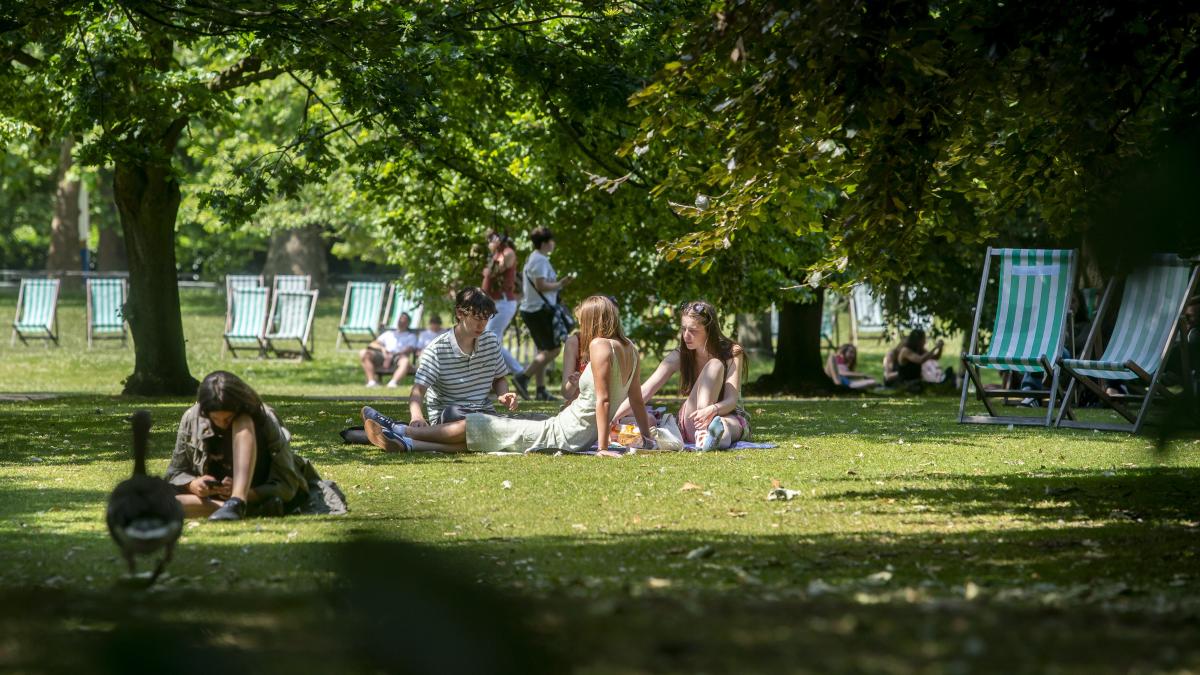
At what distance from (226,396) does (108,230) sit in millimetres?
43402

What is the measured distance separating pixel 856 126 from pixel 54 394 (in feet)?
47.6

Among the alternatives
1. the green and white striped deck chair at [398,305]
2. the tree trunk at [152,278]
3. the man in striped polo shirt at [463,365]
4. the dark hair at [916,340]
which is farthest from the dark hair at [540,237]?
the green and white striped deck chair at [398,305]

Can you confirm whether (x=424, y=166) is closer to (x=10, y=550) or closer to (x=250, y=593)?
(x=10, y=550)

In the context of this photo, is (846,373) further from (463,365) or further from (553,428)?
(553,428)

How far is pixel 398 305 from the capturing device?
27.6 meters

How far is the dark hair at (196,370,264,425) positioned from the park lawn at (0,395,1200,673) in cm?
60

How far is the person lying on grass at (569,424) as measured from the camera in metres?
11.3

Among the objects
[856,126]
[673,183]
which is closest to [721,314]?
[673,183]

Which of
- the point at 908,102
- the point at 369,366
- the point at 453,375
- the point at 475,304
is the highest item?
the point at 908,102

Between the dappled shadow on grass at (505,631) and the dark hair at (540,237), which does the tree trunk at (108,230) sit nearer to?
the dark hair at (540,237)

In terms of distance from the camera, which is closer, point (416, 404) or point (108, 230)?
point (416, 404)

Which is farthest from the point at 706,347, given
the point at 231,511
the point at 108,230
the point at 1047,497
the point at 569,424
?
the point at 108,230

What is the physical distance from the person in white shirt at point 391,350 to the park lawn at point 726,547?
29.3ft

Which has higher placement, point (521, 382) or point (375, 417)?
point (375, 417)
